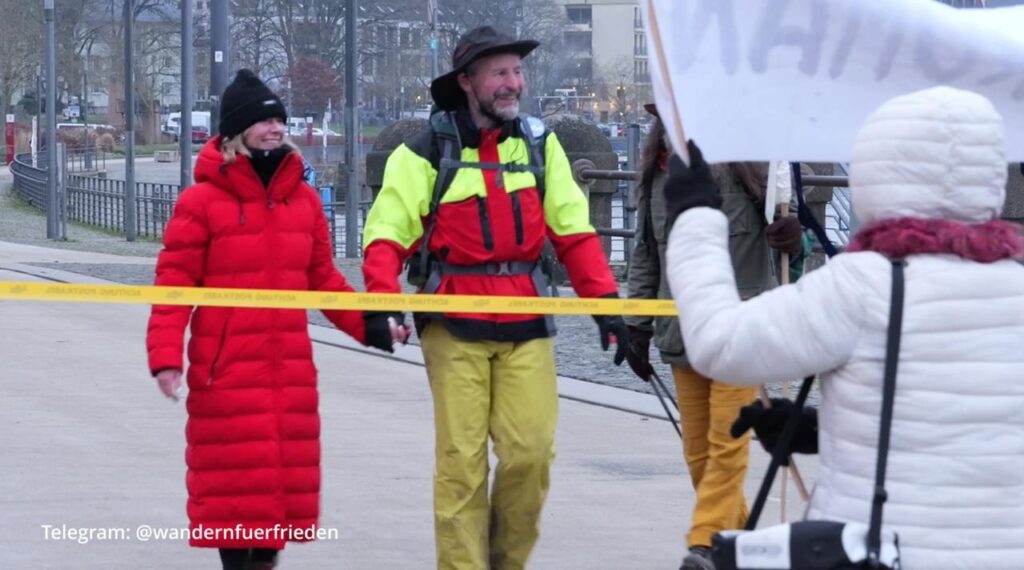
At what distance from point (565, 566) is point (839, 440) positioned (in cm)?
317

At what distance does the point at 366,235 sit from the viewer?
5434mm

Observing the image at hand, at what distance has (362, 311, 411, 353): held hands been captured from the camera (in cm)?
532

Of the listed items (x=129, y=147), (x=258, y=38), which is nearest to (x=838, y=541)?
(x=129, y=147)

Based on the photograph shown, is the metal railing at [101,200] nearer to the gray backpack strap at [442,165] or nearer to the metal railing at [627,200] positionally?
the metal railing at [627,200]

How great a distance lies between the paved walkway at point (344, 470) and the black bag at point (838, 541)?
10.1ft

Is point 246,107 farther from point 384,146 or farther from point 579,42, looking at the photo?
point 579,42

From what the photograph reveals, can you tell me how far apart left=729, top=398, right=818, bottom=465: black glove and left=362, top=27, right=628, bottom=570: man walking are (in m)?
1.88

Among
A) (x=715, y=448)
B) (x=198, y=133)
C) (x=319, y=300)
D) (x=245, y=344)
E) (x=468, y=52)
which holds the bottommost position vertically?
(x=715, y=448)

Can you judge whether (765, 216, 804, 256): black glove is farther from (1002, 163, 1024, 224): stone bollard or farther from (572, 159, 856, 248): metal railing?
(1002, 163, 1024, 224): stone bollard

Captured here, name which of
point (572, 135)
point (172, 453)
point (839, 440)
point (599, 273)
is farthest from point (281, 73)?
point (839, 440)

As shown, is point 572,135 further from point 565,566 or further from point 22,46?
point 22,46

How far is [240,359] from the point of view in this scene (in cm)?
523

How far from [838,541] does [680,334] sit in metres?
2.69

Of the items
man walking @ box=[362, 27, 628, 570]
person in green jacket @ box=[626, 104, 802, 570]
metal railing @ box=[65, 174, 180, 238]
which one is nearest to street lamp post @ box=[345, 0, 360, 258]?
metal railing @ box=[65, 174, 180, 238]
